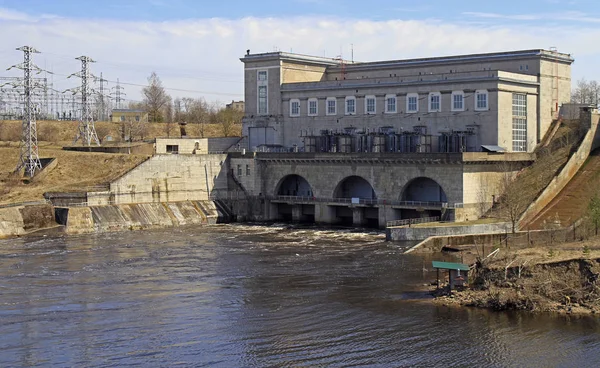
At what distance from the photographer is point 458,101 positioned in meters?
84.9

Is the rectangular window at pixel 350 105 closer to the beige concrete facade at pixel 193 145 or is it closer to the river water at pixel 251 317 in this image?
the beige concrete facade at pixel 193 145

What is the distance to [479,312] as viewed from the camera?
44156 millimetres

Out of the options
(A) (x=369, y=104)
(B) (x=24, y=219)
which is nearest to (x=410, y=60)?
(A) (x=369, y=104)

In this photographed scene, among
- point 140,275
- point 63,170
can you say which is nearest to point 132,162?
point 63,170

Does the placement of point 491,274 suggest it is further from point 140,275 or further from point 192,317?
point 140,275

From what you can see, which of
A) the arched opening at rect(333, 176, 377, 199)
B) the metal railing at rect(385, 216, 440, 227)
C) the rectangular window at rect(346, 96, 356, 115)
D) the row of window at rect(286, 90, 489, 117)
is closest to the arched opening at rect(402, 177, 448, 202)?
the arched opening at rect(333, 176, 377, 199)

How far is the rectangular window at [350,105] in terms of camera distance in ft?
305

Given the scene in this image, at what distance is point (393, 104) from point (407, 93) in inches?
77.2

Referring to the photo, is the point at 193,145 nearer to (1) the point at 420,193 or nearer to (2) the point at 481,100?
(1) the point at 420,193

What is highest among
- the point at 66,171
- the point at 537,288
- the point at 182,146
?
the point at 182,146

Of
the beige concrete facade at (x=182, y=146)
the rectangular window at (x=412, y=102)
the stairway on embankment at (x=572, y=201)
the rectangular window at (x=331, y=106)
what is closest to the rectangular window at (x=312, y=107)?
the rectangular window at (x=331, y=106)

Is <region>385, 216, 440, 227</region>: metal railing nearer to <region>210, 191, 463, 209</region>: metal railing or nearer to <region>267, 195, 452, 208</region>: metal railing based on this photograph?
<region>210, 191, 463, 209</region>: metal railing

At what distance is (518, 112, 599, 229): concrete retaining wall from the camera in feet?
236

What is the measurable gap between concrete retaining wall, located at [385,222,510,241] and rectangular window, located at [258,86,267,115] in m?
33.9
